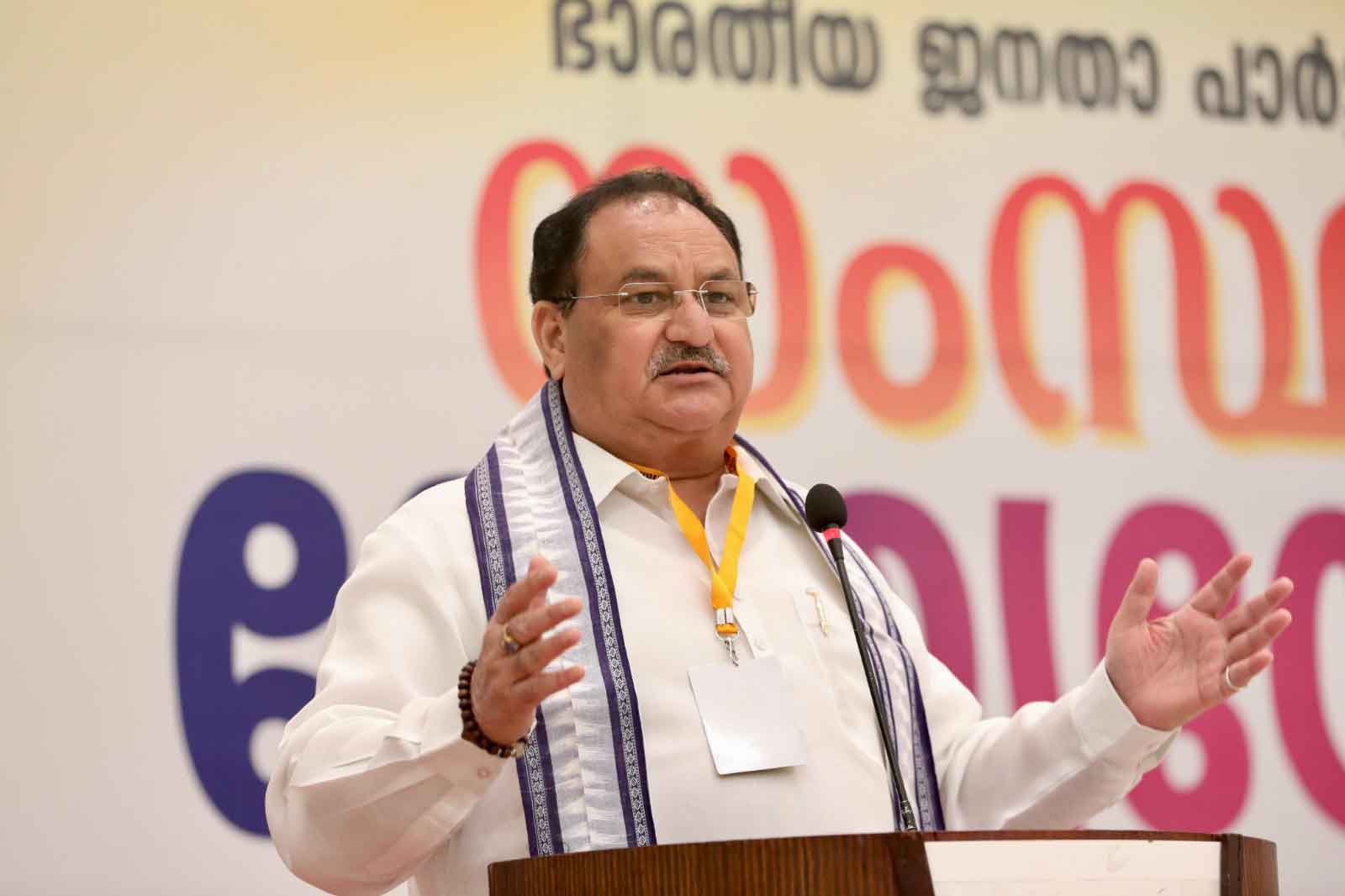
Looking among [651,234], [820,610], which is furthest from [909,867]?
[651,234]

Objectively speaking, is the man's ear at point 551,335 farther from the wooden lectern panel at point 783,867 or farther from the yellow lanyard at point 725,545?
the wooden lectern panel at point 783,867

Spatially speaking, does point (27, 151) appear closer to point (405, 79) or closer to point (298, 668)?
point (405, 79)

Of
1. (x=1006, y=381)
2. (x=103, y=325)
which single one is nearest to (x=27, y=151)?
(x=103, y=325)

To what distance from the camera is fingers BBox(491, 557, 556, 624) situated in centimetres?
176

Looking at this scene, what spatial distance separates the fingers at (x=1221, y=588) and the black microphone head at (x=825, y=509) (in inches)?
19.9

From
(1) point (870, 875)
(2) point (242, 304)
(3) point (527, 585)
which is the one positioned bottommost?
(1) point (870, 875)

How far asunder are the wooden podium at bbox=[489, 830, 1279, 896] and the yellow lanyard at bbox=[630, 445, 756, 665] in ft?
2.29

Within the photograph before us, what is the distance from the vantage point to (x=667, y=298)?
269 centimetres

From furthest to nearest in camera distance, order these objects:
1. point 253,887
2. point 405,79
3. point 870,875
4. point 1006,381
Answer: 1. point 1006,381
2. point 405,79
3. point 253,887
4. point 870,875

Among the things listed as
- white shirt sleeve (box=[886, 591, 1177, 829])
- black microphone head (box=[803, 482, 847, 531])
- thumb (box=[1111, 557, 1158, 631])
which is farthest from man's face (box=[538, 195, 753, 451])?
thumb (box=[1111, 557, 1158, 631])

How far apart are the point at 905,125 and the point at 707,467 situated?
1.33m

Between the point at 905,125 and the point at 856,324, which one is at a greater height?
the point at 905,125

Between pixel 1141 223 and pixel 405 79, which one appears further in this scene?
pixel 1141 223

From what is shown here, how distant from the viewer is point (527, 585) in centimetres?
177
